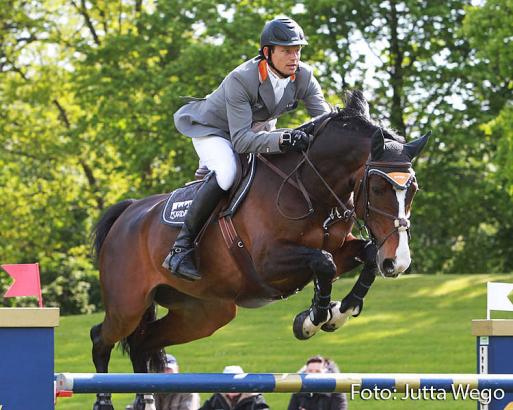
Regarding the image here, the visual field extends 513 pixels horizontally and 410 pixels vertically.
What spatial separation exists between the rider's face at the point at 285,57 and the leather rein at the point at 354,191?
1.15ft

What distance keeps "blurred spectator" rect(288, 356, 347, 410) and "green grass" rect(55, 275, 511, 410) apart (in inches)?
116

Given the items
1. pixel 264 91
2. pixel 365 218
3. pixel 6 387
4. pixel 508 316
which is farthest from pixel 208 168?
pixel 508 316

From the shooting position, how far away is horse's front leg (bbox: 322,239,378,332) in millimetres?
5551

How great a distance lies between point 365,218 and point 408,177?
0.33m

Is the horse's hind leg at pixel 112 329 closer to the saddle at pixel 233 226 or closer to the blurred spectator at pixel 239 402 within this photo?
the saddle at pixel 233 226

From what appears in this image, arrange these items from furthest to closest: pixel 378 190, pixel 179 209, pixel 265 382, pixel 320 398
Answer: pixel 320 398, pixel 179 209, pixel 378 190, pixel 265 382

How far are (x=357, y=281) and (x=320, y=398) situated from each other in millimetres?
2845

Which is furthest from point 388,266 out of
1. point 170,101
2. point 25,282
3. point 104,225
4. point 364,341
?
point 170,101

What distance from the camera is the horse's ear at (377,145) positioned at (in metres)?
5.37

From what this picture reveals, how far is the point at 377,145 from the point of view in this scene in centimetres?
538

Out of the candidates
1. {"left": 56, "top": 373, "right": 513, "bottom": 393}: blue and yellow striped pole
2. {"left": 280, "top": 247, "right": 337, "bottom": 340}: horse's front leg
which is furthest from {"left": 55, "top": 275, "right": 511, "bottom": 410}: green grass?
{"left": 56, "top": 373, "right": 513, "bottom": 393}: blue and yellow striped pole

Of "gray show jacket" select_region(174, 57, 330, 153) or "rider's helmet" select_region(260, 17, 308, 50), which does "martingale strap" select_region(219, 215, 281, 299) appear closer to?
"gray show jacket" select_region(174, 57, 330, 153)

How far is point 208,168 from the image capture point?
6.09m

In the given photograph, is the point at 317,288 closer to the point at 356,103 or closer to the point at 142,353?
the point at 356,103
